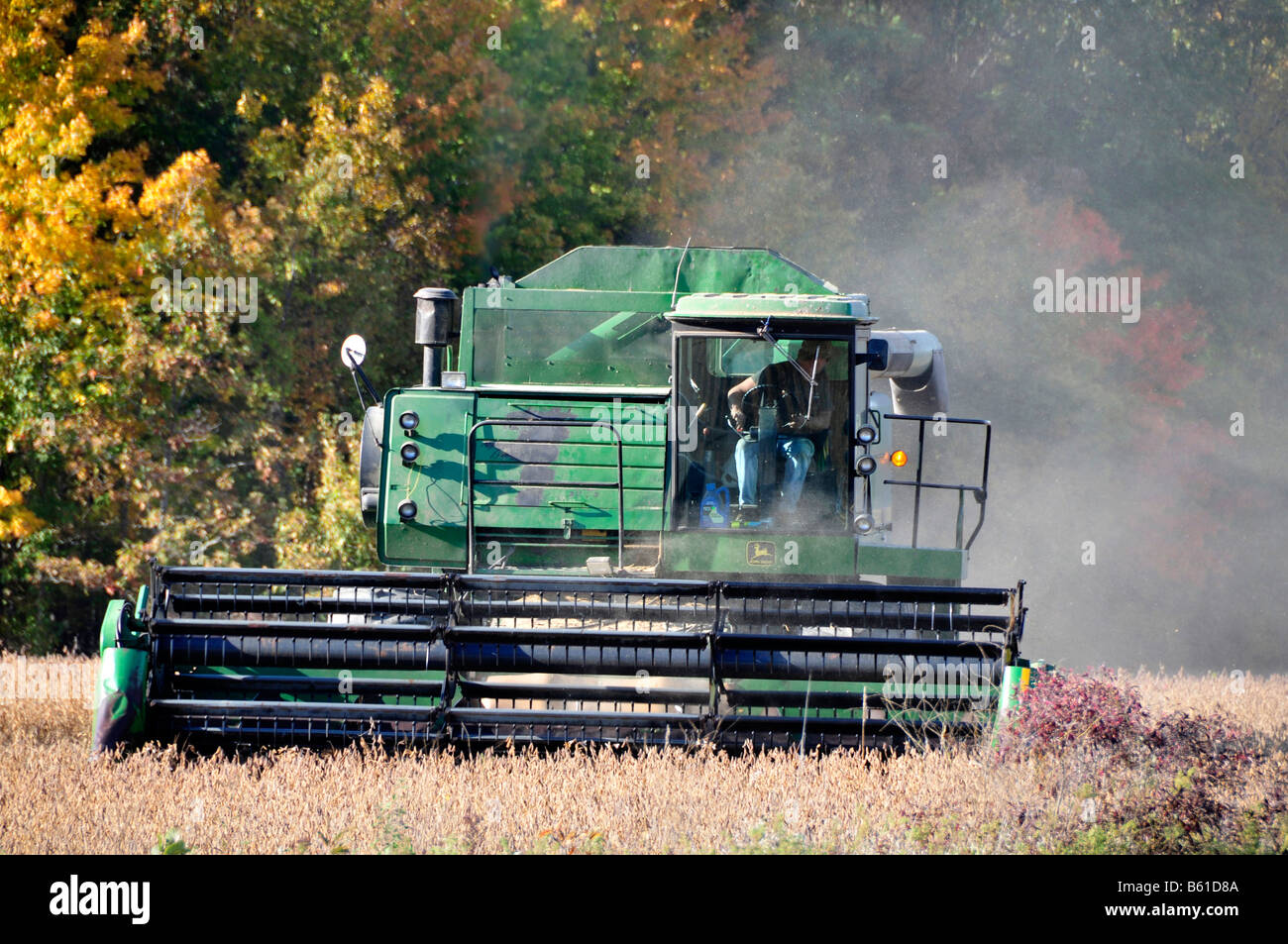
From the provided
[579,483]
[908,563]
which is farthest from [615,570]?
[908,563]

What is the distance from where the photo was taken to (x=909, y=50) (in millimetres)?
27625

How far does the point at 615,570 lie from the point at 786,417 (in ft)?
5.24

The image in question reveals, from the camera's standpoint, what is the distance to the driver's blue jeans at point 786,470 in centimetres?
962

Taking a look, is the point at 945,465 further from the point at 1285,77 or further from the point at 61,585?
the point at 61,585

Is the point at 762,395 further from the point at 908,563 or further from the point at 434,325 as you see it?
the point at 434,325

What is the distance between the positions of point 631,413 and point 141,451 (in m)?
9.98

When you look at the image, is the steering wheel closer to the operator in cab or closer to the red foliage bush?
the operator in cab

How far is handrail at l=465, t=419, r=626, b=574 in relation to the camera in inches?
358

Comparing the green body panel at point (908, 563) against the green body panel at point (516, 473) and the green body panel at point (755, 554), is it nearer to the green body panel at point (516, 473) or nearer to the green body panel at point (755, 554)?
the green body panel at point (755, 554)

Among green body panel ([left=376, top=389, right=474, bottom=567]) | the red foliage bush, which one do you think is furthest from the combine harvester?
the red foliage bush

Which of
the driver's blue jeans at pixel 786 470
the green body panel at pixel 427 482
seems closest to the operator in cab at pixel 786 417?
the driver's blue jeans at pixel 786 470

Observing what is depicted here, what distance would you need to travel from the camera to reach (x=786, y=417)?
9.71 metres

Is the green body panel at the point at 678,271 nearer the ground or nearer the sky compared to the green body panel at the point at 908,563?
nearer the sky

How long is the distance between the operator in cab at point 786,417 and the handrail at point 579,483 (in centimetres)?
84
